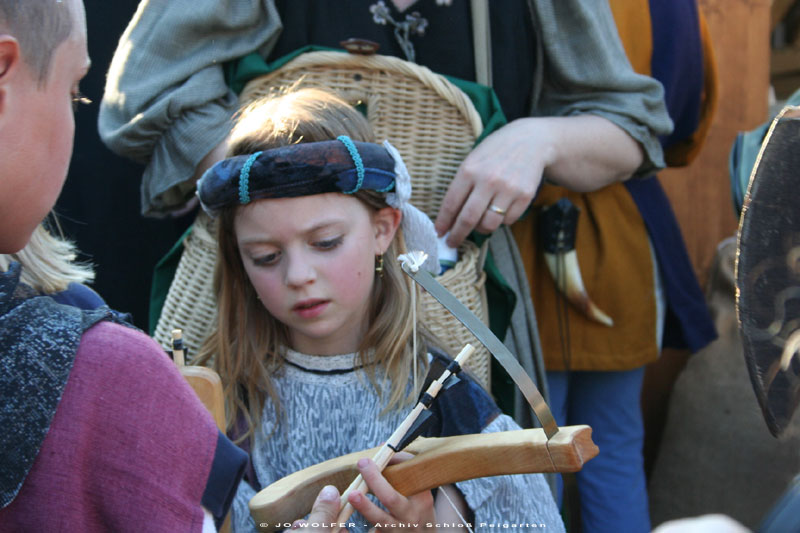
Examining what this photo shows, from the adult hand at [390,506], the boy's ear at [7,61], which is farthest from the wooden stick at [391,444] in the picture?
the boy's ear at [7,61]

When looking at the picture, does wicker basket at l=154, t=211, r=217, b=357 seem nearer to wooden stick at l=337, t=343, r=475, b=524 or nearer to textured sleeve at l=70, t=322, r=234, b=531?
wooden stick at l=337, t=343, r=475, b=524

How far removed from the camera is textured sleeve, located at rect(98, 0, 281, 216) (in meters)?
1.75

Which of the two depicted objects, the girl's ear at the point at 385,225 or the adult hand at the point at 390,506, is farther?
the girl's ear at the point at 385,225

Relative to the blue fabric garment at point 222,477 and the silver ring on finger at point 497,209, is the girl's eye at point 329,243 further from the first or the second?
the blue fabric garment at point 222,477

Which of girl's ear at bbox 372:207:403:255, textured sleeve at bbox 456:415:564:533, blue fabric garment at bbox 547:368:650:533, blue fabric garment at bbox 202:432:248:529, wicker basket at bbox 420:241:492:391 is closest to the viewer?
blue fabric garment at bbox 202:432:248:529

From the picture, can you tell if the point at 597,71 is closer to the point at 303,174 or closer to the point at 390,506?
the point at 303,174

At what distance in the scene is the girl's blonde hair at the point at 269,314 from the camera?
5.16 feet

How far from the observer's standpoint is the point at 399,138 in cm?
180

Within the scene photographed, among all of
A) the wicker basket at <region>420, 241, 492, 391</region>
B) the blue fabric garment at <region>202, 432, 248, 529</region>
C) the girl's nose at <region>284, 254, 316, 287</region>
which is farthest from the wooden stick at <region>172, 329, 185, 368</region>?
the wicker basket at <region>420, 241, 492, 391</region>

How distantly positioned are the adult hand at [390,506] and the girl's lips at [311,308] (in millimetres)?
403

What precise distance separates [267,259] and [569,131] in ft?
2.47

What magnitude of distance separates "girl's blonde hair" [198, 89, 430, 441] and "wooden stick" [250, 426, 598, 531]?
318mm

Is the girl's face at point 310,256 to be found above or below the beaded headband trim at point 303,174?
below

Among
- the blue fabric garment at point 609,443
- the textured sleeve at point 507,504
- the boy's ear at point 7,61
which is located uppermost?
the boy's ear at point 7,61
